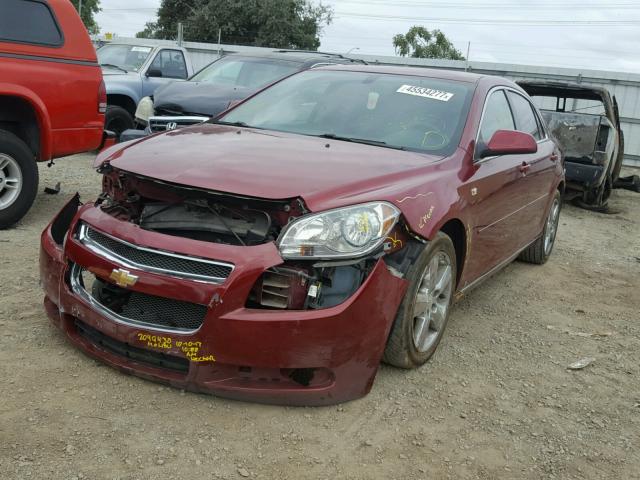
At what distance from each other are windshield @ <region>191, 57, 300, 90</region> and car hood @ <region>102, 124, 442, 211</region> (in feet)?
16.5

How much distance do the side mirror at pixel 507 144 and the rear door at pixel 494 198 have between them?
3.1 inches

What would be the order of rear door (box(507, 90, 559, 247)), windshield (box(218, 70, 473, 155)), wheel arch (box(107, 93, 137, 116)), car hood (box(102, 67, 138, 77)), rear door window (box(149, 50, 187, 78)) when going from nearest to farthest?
1. windshield (box(218, 70, 473, 155))
2. rear door (box(507, 90, 559, 247))
3. wheel arch (box(107, 93, 137, 116))
4. car hood (box(102, 67, 138, 77))
5. rear door window (box(149, 50, 187, 78))

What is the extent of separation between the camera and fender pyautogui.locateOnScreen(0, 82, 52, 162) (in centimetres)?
539

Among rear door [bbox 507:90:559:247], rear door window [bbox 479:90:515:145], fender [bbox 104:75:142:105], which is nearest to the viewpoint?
rear door window [bbox 479:90:515:145]

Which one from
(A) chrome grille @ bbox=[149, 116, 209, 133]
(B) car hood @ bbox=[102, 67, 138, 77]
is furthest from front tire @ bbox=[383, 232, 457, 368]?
(B) car hood @ bbox=[102, 67, 138, 77]

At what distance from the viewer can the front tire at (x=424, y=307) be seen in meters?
3.21

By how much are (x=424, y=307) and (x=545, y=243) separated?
9.94ft

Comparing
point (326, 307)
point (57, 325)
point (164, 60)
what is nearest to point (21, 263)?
point (57, 325)

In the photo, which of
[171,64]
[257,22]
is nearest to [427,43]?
[257,22]

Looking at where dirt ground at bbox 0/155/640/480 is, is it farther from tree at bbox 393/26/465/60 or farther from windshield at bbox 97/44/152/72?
tree at bbox 393/26/465/60

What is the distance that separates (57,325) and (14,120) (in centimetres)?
312

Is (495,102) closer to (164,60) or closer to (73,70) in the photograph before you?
(73,70)

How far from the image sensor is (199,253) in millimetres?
2805

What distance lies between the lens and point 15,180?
5.55 meters
